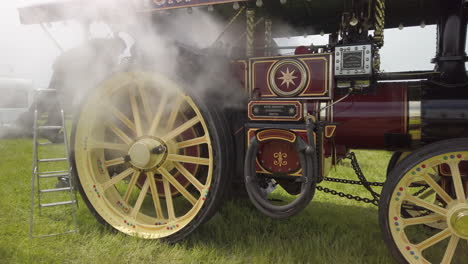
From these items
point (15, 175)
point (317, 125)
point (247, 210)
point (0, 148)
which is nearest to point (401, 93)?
point (317, 125)

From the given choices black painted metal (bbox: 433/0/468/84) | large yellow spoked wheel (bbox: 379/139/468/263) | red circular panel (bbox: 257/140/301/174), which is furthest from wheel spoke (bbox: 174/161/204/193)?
black painted metal (bbox: 433/0/468/84)

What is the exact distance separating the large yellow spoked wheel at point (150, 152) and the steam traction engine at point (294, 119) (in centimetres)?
1

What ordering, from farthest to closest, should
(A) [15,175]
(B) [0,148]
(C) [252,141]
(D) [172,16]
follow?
(B) [0,148], (A) [15,175], (D) [172,16], (C) [252,141]

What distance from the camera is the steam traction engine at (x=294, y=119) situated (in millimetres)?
2602

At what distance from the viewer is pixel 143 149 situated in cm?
301

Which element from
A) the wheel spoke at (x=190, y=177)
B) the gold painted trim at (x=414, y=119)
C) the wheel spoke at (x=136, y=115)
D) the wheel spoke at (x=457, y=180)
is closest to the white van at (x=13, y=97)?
the wheel spoke at (x=136, y=115)

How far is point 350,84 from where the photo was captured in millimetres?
2820

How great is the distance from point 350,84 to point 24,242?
10.8 ft

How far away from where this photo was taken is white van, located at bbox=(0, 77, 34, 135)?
544 inches

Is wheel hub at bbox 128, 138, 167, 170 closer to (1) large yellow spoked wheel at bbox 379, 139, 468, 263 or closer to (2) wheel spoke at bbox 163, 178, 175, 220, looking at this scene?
(2) wheel spoke at bbox 163, 178, 175, 220

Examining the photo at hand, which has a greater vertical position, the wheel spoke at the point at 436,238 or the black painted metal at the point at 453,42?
the black painted metal at the point at 453,42

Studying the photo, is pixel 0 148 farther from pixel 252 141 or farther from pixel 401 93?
pixel 401 93

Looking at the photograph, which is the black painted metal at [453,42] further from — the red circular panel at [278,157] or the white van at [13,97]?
the white van at [13,97]

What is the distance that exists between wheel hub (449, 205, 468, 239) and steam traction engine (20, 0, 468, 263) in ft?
0.05
